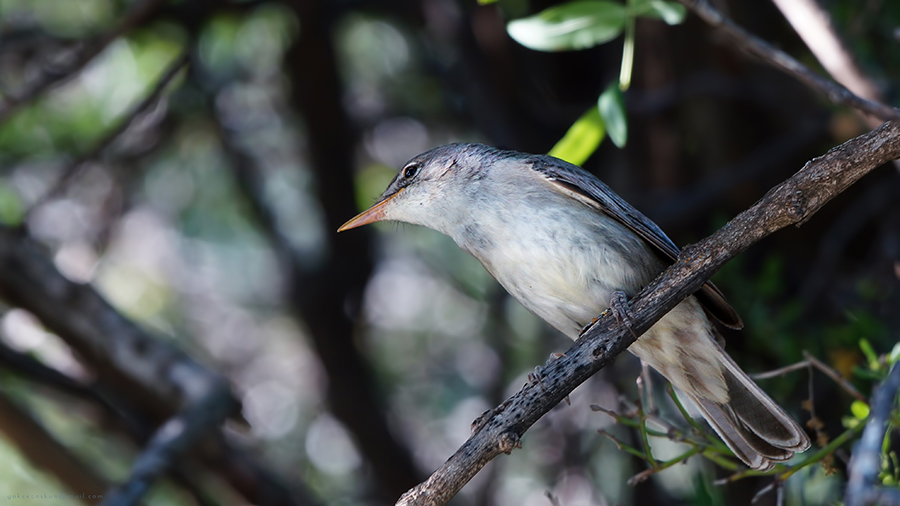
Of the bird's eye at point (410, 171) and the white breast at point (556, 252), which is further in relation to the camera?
the bird's eye at point (410, 171)

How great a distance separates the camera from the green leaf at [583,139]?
3.50 m

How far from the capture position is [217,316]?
7703mm

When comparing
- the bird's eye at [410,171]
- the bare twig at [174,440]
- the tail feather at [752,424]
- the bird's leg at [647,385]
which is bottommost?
the bare twig at [174,440]

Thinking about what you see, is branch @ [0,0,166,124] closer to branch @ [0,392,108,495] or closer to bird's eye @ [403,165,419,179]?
branch @ [0,392,108,495]

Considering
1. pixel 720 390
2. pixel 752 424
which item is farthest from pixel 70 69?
pixel 752 424

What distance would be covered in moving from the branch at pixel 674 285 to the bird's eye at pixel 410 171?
170cm

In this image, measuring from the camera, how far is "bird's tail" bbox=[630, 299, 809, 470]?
3.26 m

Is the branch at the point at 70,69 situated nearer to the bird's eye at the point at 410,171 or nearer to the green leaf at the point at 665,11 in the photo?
the bird's eye at the point at 410,171

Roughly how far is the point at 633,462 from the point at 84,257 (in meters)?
4.29

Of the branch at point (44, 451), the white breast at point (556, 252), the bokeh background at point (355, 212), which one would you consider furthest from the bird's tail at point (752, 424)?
the branch at point (44, 451)

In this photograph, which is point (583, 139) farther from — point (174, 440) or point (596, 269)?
point (174, 440)

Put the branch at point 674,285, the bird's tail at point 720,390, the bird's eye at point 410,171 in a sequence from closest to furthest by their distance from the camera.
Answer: the branch at point 674,285 → the bird's tail at point 720,390 → the bird's eye at point 410,171

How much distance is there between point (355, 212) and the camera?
19.7 ft

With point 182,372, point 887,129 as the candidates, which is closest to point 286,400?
point 182,372
